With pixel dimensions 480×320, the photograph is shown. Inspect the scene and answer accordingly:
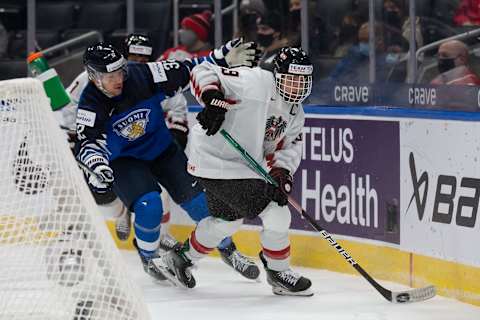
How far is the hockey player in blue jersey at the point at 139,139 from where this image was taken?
5137 mm

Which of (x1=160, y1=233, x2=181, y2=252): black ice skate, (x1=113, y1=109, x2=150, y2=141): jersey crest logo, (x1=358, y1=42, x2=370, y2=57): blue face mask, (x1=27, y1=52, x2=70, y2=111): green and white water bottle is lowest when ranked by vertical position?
(x1=160, y1=233, x2=181, y2=252): black ice skate

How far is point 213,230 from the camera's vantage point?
5098mm

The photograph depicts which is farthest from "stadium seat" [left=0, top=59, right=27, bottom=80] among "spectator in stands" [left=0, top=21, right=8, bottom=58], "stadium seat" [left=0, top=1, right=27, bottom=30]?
"stadium seat" [left=0, top=1, right=27, bottom=30]

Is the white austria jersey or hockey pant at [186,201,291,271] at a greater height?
the white austria jersey

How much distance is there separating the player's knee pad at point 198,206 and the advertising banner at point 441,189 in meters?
0.83

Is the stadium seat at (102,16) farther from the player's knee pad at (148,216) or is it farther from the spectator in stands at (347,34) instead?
the player's knee pad at (148,216)

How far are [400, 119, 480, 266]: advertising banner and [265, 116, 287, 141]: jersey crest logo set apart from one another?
575 millimetres

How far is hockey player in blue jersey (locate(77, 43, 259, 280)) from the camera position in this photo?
514 cm

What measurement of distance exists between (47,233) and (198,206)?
1728 mm

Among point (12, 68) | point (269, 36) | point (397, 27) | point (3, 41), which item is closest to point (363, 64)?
point (397, 27)

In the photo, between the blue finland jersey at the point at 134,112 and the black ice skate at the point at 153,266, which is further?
the black ice skate at the point at 153,266

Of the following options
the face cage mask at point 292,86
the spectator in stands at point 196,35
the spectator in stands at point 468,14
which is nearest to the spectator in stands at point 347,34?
the spectator in stands at point 468,14

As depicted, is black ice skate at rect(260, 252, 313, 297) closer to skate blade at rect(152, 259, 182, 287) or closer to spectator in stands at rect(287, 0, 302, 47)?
skate blade at rect(152, 259, 182, 287)

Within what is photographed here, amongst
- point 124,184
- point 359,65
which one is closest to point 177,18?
point 359,65
